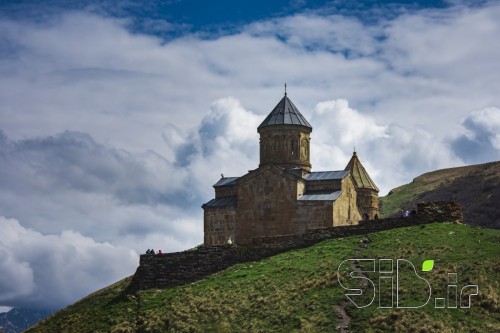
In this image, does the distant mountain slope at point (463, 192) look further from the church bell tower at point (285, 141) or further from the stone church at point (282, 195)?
the church bell tower at point (285, 141)

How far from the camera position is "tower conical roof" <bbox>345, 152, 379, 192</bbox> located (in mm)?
47938

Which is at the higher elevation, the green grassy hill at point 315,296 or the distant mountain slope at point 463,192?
the distant mountain slope at point 463,192

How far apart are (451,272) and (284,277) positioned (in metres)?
6.58

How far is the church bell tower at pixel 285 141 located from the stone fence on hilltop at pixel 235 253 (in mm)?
8664

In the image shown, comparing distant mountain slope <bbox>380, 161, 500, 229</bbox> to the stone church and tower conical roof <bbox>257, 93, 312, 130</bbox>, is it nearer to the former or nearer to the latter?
the stone church

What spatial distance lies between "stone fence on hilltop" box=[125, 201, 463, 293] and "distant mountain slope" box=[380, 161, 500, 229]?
2300 cm

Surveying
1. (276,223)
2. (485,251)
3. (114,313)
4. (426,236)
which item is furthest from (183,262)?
(485,251)

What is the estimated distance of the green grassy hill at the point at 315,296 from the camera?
90.0 ft

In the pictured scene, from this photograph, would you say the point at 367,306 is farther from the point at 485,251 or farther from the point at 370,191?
the point at 370,191

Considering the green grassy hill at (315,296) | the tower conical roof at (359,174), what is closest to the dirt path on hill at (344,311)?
the green grassy hill at (315,296)

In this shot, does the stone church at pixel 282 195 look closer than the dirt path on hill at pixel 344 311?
No

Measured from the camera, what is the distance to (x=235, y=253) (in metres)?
36.7

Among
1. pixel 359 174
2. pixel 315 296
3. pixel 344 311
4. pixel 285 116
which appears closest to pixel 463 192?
pixel 359 174

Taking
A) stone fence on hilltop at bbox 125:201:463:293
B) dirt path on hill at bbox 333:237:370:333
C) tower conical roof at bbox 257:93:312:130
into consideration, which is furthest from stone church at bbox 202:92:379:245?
dirt path on hill at bbox 333:237:370:333
